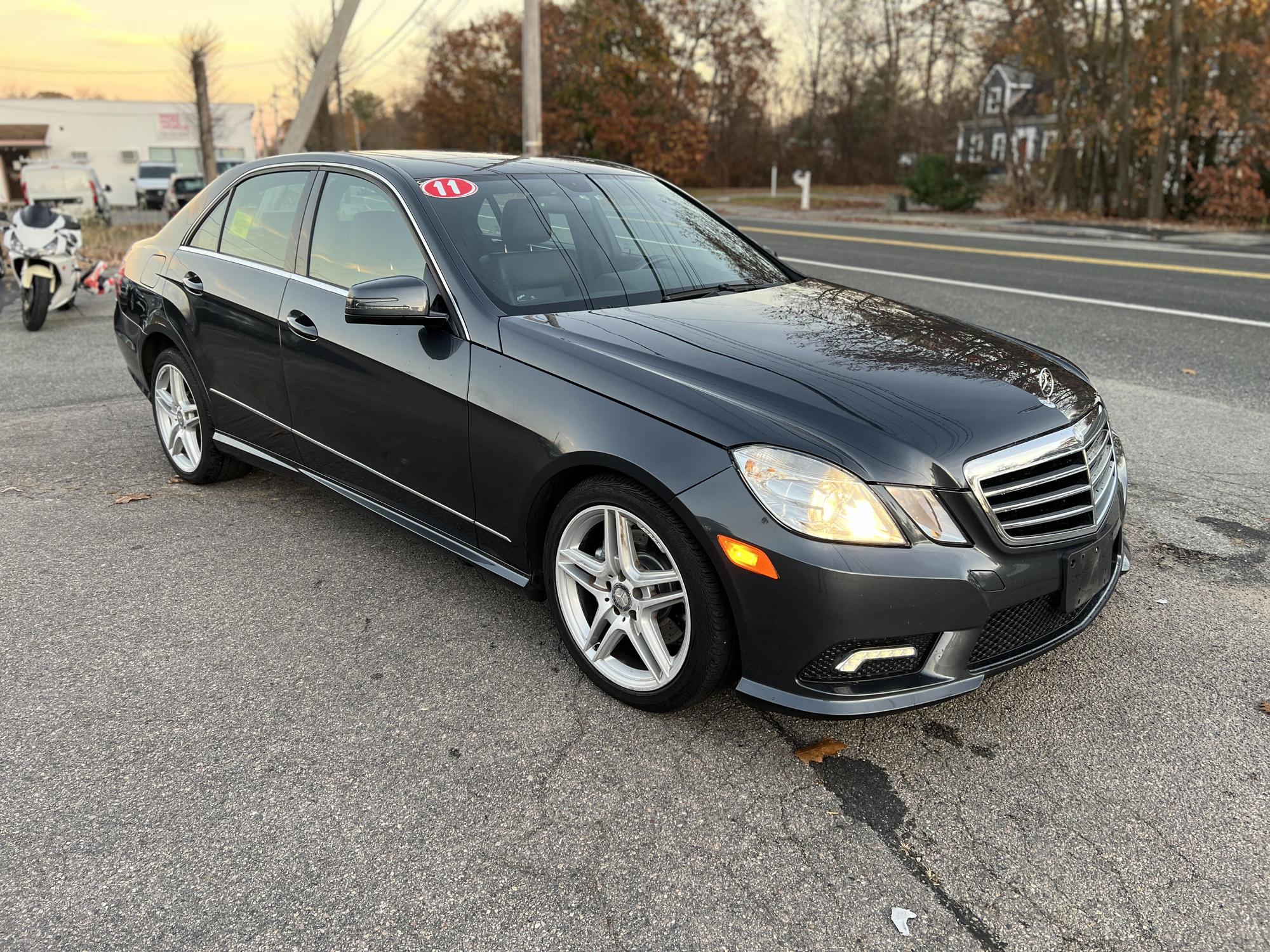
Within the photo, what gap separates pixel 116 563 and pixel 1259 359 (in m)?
7.74

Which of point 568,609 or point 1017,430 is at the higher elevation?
point 1017,430

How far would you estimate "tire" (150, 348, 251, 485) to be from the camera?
4793 millimetres

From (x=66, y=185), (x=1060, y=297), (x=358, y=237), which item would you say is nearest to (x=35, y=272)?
(x=358, y=237)

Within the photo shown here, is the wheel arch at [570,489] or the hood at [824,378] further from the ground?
the hood at [824,378]

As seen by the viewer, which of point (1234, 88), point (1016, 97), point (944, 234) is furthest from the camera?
point (1016, 97)

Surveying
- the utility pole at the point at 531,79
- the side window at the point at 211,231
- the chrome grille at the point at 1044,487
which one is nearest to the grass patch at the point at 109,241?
the utility pole at the point at 531,79

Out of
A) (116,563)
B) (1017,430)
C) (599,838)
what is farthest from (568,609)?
(116,563)

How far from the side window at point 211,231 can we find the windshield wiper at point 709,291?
7.58ft

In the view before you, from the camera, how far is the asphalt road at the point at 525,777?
2.27m

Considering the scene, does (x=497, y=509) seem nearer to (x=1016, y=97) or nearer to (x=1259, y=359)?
(x=1259, y=359)

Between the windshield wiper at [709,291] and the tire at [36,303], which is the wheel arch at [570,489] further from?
the tire at [36,303]

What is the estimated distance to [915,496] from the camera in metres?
2.62

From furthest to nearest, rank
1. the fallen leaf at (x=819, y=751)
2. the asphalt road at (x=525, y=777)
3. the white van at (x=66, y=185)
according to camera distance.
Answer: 1. the white van at (x=66, y=185)
2. the fallen leaf at (x=819, y=751)
3. the asphalt road at (x=525, y=777)

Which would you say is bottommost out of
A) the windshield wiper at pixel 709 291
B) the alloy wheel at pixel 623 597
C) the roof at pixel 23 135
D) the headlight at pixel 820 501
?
the alloy wheel at pixel 623 597
